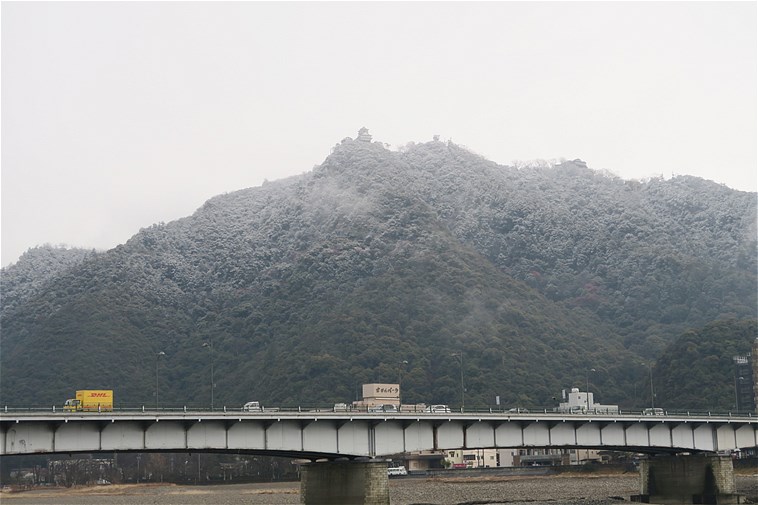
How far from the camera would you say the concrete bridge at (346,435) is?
69.9 meters

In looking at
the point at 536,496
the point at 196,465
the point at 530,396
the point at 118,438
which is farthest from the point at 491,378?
the point at 118,438

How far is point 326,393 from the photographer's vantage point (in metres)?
190

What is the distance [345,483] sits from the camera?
81.1m

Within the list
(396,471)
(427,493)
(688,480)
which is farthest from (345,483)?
(396,471)

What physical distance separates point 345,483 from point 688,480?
126 feet

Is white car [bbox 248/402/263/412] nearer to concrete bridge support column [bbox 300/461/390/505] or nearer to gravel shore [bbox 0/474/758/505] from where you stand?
concrete bridge support column [bbox 300/461/390/505]

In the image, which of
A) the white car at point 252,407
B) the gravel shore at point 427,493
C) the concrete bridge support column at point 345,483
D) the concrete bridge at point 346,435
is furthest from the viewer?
the gravel shore at point 427,493

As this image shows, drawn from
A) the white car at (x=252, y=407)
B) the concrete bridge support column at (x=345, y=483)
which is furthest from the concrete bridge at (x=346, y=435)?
the white car at (x=252, y=407)

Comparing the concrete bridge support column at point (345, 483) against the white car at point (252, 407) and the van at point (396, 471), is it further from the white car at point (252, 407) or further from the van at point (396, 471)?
the van at point (396, 471)

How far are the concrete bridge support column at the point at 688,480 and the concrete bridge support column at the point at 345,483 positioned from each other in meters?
34.3

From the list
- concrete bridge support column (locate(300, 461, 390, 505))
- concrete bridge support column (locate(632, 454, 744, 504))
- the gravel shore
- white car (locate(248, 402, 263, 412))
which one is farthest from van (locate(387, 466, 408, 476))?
concrete bridge support column (locate(300, 461, 390, 505))

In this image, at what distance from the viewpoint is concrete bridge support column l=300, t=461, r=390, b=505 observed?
79812 millimetres

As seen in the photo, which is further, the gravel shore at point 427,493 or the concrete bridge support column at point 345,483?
the gravel shore at point 427,493

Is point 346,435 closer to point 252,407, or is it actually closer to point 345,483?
point 345,483
